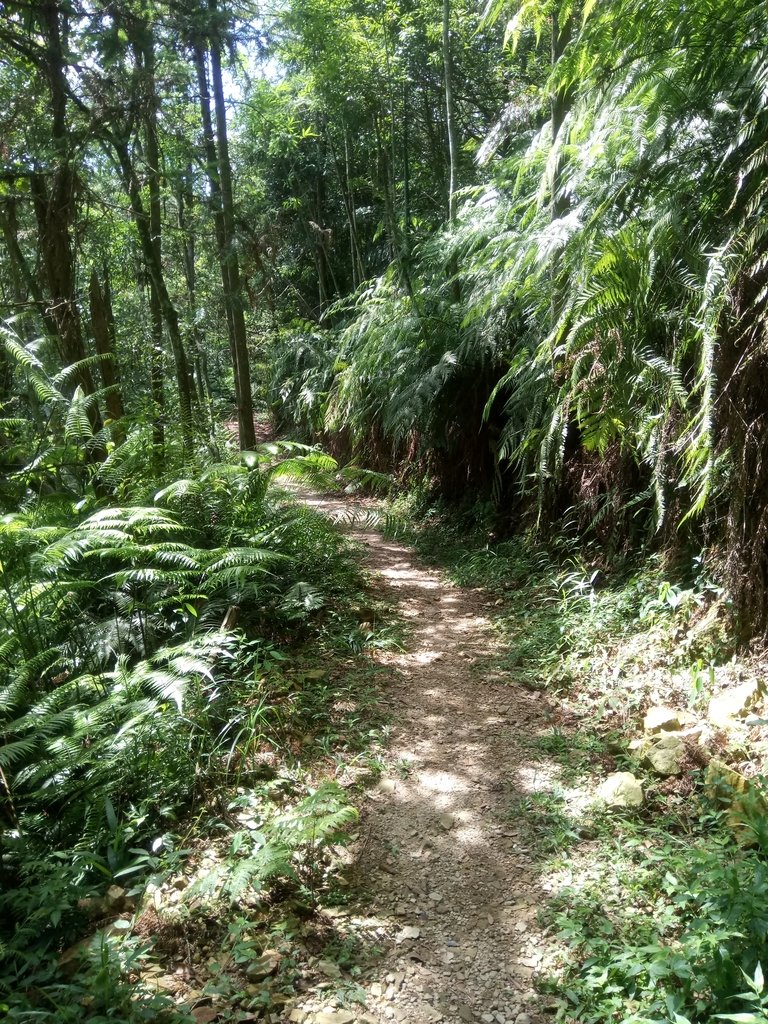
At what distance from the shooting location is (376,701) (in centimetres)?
372

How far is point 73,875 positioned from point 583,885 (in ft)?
6.24

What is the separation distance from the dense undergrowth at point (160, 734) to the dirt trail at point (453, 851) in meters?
0.24

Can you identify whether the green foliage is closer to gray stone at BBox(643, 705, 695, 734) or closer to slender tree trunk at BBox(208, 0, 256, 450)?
gray stone at BBox(643, 705, 695, 734)

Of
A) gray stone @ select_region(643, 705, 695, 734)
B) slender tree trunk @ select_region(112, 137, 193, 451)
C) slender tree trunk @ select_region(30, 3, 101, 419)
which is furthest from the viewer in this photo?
slender tree trunk @ select_region(112, 137, 193, 451)

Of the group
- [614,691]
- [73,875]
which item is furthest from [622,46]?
[73,875]

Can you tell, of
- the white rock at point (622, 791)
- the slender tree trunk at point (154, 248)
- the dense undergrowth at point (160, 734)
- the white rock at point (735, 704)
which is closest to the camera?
the dense undergrowth at point (160, 734)

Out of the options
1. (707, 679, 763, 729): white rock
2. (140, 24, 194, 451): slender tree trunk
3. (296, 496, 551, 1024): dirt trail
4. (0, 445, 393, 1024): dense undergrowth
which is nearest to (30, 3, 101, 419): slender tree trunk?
(140, 24, 194, 451): slender tree trunk

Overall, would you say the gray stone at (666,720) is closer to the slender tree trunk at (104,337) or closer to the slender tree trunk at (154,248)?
the slender tree trunk at (154,248)

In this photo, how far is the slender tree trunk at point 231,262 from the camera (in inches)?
253

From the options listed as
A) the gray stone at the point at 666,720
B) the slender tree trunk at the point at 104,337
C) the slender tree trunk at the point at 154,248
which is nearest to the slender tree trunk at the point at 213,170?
the slender tree trunk at the point at 154,248

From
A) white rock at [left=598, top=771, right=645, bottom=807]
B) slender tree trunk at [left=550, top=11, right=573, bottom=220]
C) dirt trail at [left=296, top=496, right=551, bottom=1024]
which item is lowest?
dirt trail at [left=296, top=496, right=551, bottom=1024]

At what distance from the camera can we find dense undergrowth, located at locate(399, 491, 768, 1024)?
1.79 meters

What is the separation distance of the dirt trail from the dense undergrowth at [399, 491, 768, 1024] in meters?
0.10

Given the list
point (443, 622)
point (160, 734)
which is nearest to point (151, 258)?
point (443, 622)
